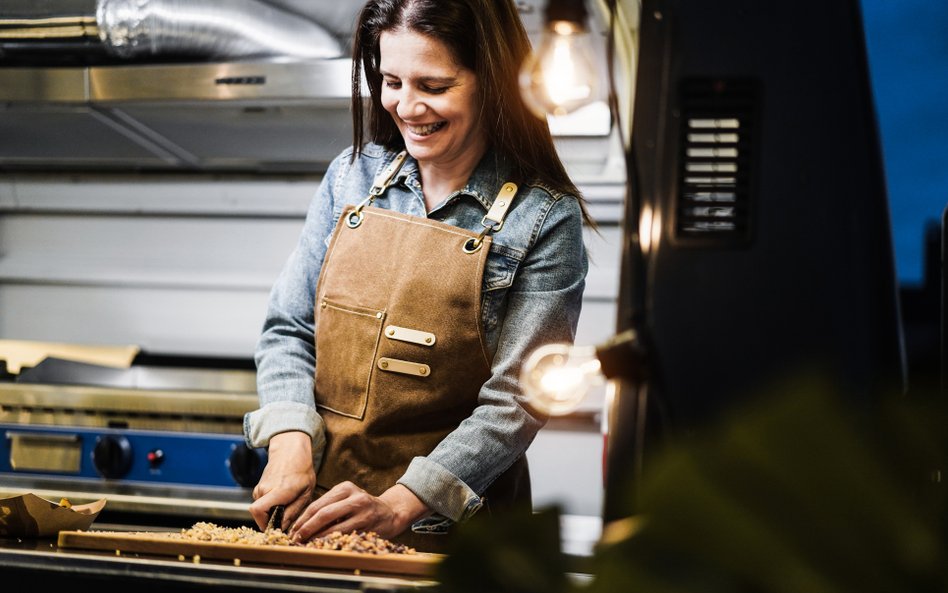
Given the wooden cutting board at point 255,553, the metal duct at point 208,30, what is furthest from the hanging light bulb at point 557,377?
the metal duct at point 208,30

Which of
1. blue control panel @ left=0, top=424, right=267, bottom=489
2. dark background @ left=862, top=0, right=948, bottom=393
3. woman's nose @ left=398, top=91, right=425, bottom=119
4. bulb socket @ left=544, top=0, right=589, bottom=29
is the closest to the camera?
bulb socket @ left=544, top=0, right=589, bottom=29

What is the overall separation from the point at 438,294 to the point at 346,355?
0.57 feet

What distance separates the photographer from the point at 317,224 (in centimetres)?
162

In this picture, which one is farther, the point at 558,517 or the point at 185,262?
the point at 185,262

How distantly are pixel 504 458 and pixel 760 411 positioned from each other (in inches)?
46.4

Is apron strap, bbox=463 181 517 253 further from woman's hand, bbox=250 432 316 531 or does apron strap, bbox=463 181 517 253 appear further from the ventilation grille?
the ventilation grille

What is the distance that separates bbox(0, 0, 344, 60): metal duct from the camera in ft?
8.24

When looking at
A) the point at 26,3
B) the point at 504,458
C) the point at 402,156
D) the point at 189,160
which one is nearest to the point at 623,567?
the point at 504,458

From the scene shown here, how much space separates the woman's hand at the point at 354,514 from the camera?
1.21 metres

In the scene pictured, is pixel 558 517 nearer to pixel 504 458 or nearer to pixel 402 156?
pixel 504 458

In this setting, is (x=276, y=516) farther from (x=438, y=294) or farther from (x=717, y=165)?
(x=717, y=165)

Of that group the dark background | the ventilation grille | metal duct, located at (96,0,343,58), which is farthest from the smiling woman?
the dark background

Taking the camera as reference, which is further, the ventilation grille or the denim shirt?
the denim shirt

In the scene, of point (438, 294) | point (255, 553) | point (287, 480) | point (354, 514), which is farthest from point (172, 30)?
point (255, 553)
